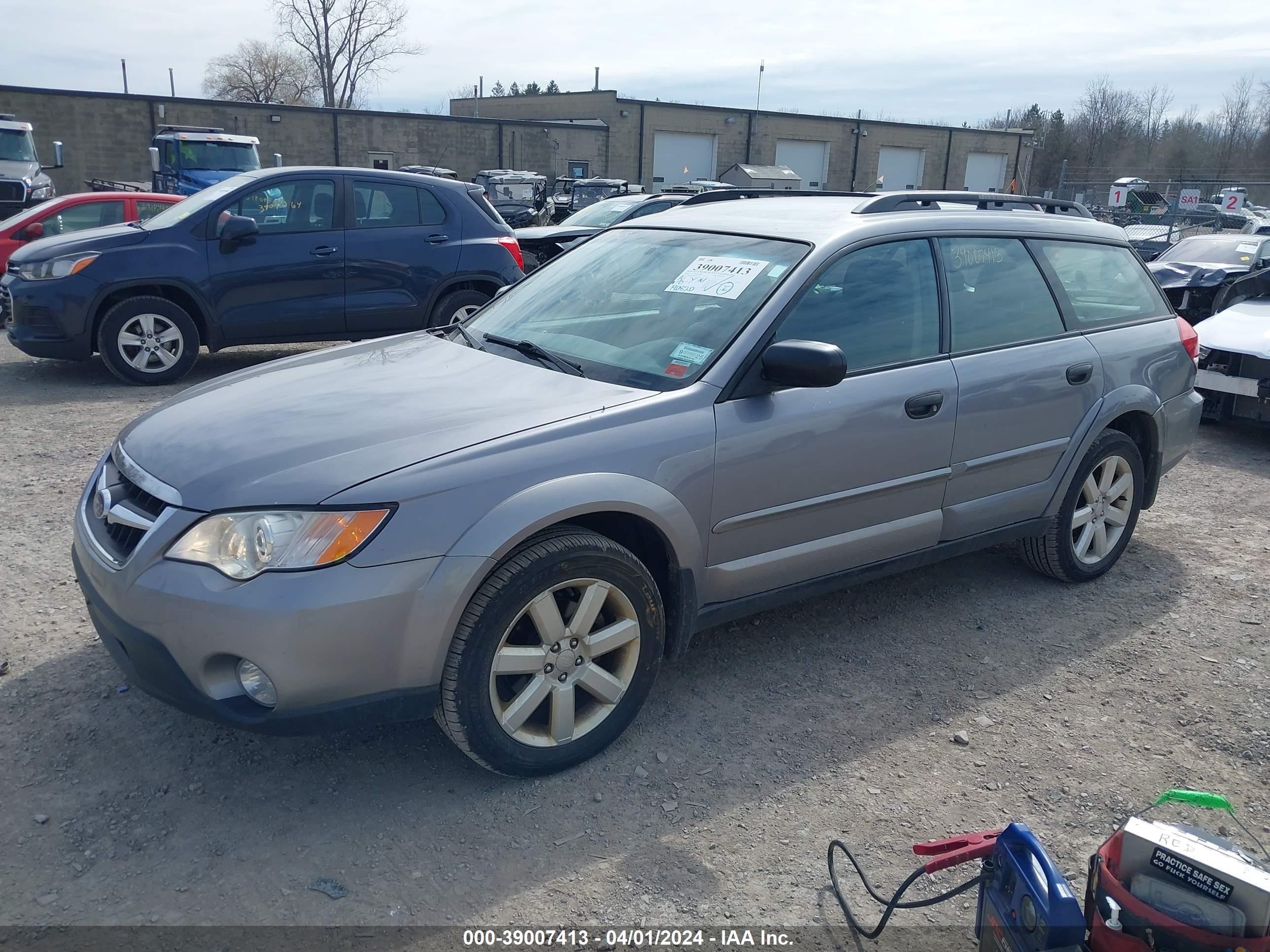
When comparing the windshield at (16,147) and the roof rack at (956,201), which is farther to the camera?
the windshield at (16,147)

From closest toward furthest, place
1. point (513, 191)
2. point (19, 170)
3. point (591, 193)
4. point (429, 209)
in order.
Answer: point (429, 209), point (19, 170), point (591, 193), point (513, 191)

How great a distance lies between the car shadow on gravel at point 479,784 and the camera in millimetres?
2566

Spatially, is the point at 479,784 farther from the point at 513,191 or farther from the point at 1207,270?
the point at 513,191

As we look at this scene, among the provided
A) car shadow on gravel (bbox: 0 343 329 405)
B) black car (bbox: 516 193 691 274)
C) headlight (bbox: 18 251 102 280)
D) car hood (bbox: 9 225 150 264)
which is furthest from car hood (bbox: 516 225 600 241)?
headlight (bbox: 18 251 102 280)

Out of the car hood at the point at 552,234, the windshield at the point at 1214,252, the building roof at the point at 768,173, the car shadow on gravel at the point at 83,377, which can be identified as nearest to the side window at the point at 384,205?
the car shadow on gravel at the point at 83,377

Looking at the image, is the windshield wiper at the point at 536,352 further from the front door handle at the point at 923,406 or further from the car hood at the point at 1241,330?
the car hood at the point at 1241,330

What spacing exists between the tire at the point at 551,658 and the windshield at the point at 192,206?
21.9 ft

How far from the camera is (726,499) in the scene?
324 cm

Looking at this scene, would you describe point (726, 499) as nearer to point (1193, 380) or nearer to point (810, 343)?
point (810, 343)

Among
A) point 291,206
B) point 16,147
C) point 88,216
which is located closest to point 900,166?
point 16,147

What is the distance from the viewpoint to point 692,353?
335cm

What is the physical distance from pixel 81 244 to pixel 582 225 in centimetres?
638

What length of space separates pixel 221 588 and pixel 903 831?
6.55 feet

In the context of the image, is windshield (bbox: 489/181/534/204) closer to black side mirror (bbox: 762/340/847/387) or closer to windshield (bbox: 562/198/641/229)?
windshield (bbox: 562/198/641/229)
